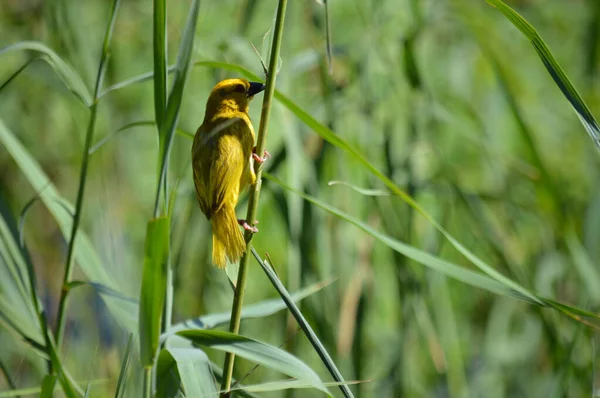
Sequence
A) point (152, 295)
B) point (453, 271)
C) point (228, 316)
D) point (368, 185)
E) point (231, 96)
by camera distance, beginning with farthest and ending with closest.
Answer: point (368, 185) < point (231, 96) < point (228, 316) < point (453, 271) < point (152, 295)

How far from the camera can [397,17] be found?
221 cm

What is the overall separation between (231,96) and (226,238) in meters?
0.42

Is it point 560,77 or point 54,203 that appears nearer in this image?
point 560,77

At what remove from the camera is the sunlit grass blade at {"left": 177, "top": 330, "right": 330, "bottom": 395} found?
0.95m

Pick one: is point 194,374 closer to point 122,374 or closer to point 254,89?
point 122,374

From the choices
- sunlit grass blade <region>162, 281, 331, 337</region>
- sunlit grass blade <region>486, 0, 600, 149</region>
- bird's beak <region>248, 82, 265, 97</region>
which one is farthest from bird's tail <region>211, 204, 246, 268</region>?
sunlit grass blade <region>486, 0, 600, 149</region>

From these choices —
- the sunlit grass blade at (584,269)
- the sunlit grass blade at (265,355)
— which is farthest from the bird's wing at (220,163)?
the sunlit grass blade at (584,269)

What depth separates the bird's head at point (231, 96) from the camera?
1473mm

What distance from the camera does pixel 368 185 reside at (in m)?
1.89

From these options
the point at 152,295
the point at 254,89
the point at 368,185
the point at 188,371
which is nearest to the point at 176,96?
the point at 152,295

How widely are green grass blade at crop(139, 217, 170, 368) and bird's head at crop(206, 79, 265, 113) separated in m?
0.63

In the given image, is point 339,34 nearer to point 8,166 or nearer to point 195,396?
point 8,166

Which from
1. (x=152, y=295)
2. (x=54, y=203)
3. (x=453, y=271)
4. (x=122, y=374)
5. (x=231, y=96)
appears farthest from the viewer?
(x=231, y=96)

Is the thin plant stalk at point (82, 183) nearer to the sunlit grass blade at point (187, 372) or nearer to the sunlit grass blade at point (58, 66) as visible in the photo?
the sunlit grass blade at point (58, 66)
